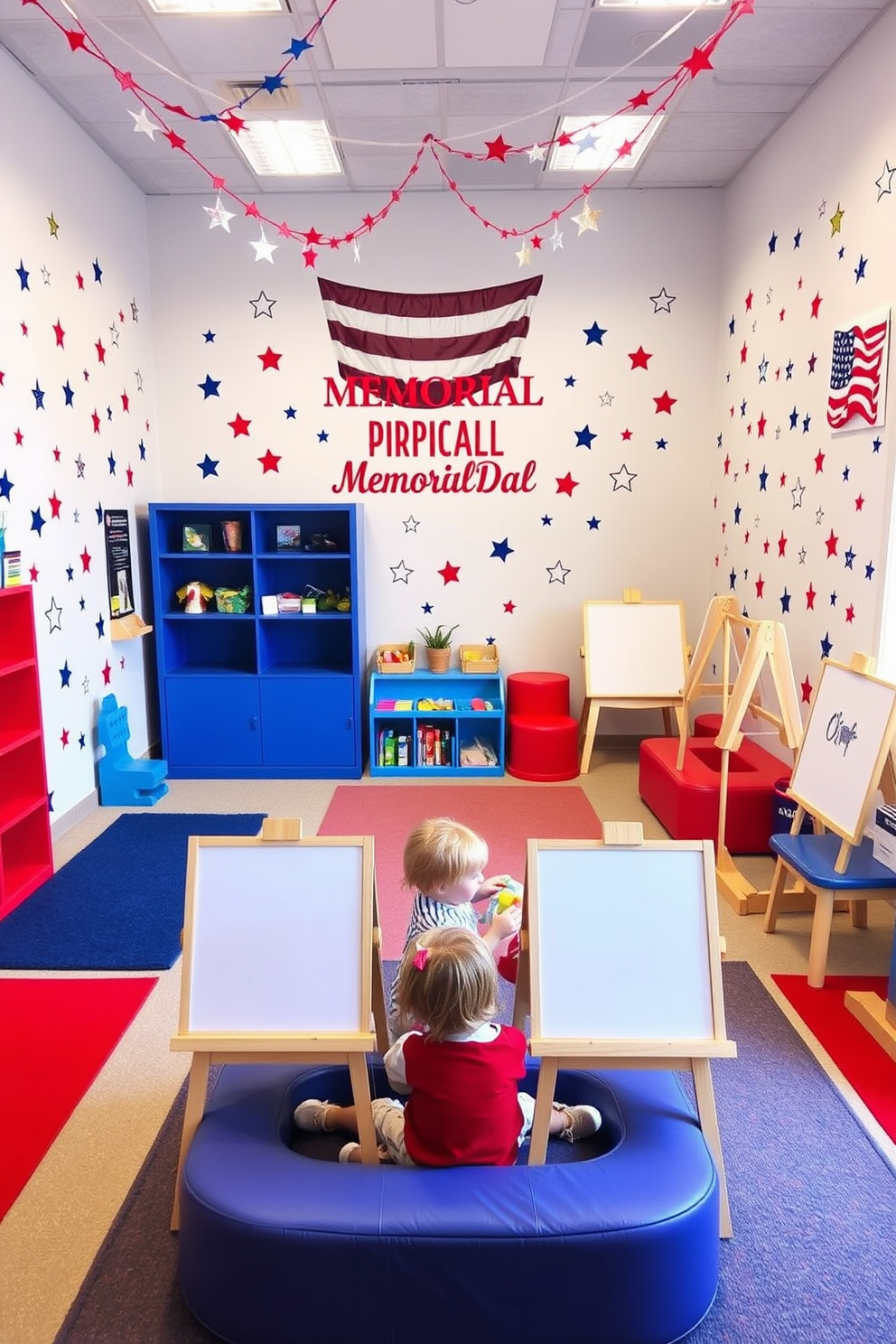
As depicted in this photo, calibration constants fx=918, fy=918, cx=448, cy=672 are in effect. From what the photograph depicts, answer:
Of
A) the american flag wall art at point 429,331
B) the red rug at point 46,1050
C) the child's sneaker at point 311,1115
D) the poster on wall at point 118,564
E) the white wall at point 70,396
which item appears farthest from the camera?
the american flag wall art at point 429,331

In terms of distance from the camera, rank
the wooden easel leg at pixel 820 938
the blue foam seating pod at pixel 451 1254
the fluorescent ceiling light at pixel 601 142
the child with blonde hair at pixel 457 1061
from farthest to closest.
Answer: the fluorescent ceiling light at pixel 601 142 < the wooden easel leg at pixel 820 938 < the child with blonde hair at pixel 457 1061 < the blue foam seating pod at pixel 451 1254

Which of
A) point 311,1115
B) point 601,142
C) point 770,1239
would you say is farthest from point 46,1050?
point 601,142

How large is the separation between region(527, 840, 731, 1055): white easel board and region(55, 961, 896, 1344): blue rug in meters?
0.50

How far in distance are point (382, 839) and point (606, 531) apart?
2570 mm

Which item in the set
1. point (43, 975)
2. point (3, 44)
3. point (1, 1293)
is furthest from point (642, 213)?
point (1, 1293)

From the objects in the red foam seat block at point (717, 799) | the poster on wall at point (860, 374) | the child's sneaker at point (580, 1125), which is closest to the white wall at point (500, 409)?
the red foam seat block at point (717, 799)

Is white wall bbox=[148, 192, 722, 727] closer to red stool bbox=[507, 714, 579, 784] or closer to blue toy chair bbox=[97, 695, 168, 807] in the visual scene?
red stool bbox=[507, 714, 579, 784]

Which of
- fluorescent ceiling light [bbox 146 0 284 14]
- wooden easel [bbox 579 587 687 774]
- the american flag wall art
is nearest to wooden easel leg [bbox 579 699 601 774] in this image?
wooden easel [bbox 579 587 687 774]

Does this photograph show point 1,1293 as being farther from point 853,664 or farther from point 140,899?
point 853,664

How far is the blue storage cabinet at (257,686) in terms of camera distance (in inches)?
213

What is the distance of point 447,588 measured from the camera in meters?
5.85

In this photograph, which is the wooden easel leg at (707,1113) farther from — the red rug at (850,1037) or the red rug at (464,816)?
the red rug at (464,816)

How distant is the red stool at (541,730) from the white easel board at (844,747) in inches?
76.8

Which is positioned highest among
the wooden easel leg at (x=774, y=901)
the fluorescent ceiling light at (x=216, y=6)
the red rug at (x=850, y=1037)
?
the fluorescent ceiling light at (x=216, y=6)
